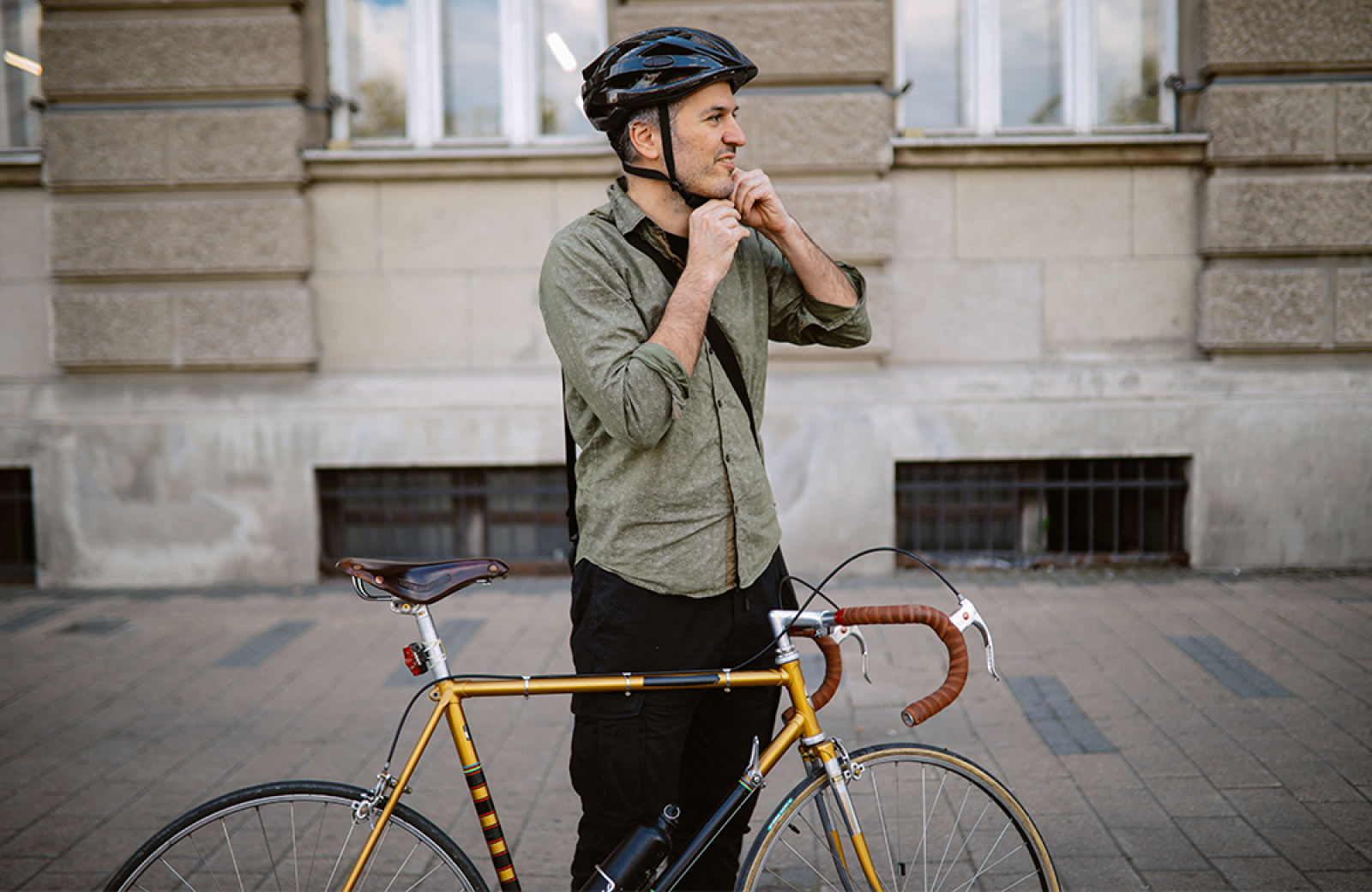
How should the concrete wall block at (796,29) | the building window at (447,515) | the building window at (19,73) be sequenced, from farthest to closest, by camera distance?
the building window at (19,73) < the building window at (447,515) < the concrete wall block at (796,29)

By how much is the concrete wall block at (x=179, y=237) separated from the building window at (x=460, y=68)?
71 centimetres

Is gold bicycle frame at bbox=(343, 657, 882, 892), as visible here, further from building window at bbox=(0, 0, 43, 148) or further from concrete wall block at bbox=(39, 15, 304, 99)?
building window at bbox=(0, 0, 43, 148)

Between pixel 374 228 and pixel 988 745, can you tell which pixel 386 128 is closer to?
pixel 374 228

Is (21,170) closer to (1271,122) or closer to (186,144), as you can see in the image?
(186,144)

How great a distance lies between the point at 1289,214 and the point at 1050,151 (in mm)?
1356

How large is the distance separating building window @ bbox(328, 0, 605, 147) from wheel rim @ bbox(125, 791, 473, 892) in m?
4.94

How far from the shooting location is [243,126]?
20.4 feet

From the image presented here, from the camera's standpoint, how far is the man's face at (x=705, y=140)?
2262 millimetres

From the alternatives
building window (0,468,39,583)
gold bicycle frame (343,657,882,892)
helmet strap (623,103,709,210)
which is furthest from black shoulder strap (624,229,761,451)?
building window (0,468,39,583)

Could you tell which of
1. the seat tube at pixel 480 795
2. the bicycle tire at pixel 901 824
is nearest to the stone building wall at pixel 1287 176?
the bicycle tire at pixel 901 824

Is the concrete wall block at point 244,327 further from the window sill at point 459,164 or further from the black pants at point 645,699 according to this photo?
the black pants at point 645,699

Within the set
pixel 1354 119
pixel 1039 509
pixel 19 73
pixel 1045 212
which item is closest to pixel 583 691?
pixel 1039 509

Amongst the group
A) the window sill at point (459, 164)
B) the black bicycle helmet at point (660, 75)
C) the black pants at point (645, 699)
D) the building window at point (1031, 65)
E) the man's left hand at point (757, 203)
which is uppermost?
the building window at point (1031, 65)

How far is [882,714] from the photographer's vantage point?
431 cm
